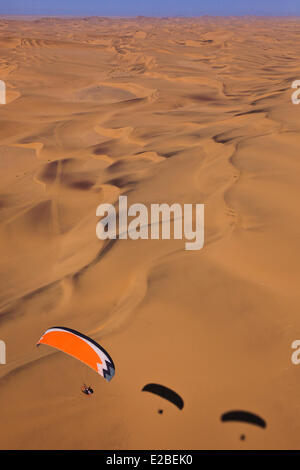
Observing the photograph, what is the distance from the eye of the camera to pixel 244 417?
185cm

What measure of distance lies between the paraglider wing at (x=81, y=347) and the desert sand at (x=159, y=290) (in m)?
0.09

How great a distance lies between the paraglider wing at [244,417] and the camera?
1.82 meters

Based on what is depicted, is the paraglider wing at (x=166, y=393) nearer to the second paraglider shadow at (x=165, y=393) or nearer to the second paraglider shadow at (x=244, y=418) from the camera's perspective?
the second paraglider shadow at (x=165, y=393)

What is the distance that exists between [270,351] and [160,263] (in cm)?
127

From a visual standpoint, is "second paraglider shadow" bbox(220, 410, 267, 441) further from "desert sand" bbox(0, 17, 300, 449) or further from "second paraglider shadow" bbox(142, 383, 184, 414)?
"second paraglider shadow" bbox(142, 383, 184, 414)

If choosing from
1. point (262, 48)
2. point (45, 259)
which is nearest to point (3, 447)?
point (45, 259)

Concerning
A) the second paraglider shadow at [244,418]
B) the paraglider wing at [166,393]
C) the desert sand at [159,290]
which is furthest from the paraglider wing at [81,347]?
the second paraglider shadow at [244,418]

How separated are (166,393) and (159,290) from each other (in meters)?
0.92

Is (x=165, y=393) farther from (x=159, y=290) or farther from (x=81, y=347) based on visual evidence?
(x=159, y=290)

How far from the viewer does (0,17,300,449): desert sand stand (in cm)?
190

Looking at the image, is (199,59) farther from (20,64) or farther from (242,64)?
(20,64)

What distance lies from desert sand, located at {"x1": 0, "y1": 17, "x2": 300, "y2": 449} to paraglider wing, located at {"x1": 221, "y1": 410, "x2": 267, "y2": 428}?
3 cm

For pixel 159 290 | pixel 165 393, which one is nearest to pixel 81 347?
pixel 165 393

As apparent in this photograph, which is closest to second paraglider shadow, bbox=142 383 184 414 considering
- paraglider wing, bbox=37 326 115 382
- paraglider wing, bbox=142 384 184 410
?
paraglider wing, bbox=142 384 184 410
